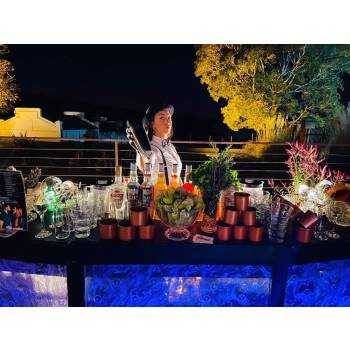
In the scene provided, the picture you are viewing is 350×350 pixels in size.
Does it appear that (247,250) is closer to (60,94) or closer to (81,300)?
(81,300)

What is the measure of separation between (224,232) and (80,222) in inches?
26.2

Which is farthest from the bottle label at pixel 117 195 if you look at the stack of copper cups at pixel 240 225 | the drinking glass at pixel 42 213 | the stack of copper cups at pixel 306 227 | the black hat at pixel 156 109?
the black hat at pixel 156 109

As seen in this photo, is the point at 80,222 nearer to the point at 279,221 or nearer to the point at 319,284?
the point at 279,221

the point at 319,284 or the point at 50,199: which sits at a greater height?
the point at 50,199

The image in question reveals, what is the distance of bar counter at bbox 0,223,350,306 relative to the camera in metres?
1.29

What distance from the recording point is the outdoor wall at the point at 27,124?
19.8 feet

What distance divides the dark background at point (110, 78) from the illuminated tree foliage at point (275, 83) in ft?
1.77

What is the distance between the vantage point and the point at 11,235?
1350 mm

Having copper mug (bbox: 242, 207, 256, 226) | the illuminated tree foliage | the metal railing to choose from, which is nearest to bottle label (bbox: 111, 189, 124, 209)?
copper mug (bbox: 242, 207, 256, 226)

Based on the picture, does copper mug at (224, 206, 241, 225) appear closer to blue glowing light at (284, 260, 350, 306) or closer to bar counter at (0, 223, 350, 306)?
bar counter at (0, 223, 350, 306)

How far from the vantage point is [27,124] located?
244 inches

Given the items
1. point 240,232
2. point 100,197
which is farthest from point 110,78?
point 240,232

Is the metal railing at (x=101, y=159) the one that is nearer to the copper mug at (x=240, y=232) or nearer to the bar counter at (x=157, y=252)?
the bar counter at (x=157, y=252)

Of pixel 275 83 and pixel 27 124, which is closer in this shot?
pixel 27 124
